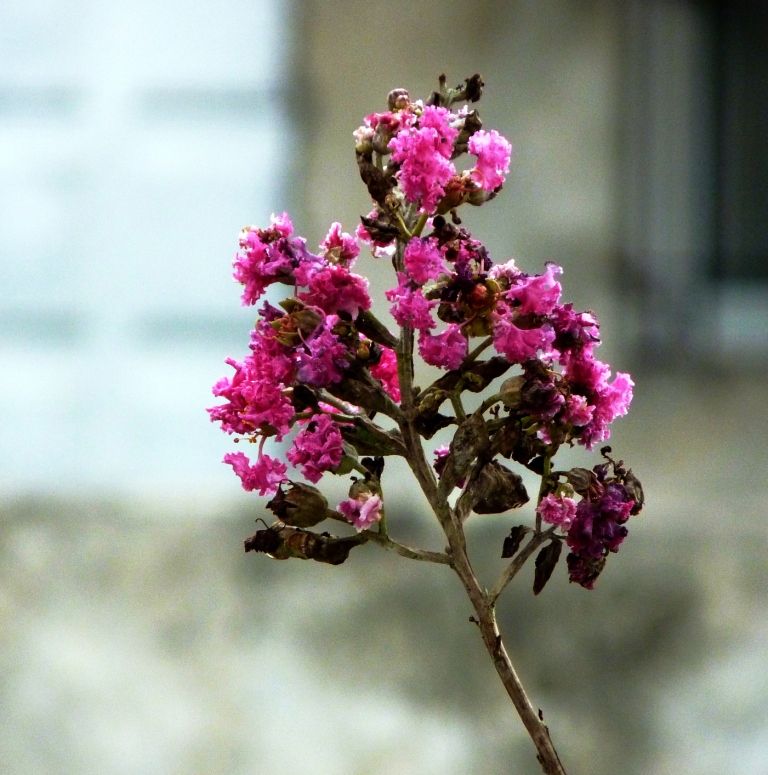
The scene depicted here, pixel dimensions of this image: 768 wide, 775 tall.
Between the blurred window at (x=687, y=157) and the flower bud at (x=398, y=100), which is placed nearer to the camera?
the flower bud at (x=398, y=100)

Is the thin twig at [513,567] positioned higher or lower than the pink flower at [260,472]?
lower

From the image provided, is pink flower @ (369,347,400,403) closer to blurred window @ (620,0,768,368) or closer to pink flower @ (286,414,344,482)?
pink flower @ (286,414,344,482)

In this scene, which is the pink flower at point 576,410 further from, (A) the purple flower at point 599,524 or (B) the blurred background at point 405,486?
(B) the blurred background at point 405,486

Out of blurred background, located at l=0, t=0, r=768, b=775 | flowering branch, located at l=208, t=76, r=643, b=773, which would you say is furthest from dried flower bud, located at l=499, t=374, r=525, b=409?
blurred background, located at l=0, t=0, r=768, b=775

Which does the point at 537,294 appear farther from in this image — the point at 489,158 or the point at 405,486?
the point at 405,486

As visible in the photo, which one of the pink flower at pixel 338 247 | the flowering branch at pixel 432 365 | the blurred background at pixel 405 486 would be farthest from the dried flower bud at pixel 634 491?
the blurred background at pixel 405 486

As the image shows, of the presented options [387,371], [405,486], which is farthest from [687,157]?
[387,371]
